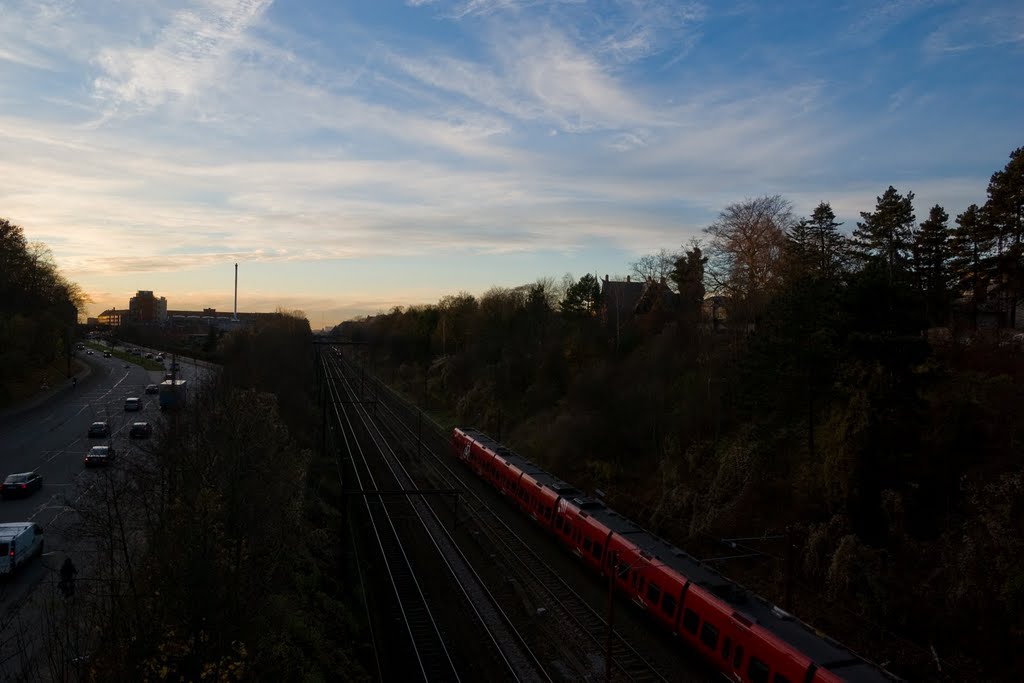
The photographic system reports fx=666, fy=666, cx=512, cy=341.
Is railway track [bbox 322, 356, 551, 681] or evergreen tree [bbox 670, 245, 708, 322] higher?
evergreen tree [bbox 670, 245, 708, 322]

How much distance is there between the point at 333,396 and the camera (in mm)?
65812

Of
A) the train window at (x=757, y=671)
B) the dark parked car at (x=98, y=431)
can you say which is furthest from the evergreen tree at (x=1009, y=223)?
the dark parked car at (x=98, y=431)

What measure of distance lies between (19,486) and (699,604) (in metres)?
25.4

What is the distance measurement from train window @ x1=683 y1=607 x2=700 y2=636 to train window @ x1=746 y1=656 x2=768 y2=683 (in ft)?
6.46

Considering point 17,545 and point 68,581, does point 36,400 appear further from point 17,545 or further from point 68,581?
point 68,581

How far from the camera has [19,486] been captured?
2561 cm

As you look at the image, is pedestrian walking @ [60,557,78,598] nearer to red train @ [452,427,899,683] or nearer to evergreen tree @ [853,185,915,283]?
red train @ [452,427,899,683]

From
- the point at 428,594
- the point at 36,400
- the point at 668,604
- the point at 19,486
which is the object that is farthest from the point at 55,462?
the point at 668,604

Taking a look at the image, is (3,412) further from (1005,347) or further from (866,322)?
(1005,347)

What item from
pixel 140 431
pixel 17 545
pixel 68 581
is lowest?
pixel 17 545

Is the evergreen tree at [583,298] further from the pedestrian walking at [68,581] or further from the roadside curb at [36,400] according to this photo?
the pedestrian walking at [68,581]

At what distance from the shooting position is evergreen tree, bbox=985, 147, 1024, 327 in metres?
30.1

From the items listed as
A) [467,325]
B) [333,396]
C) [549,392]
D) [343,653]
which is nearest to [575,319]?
[549,392]

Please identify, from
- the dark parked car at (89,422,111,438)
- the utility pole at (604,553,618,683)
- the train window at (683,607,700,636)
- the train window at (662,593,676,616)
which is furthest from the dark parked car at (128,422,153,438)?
the train window at (683,607,700,636)
